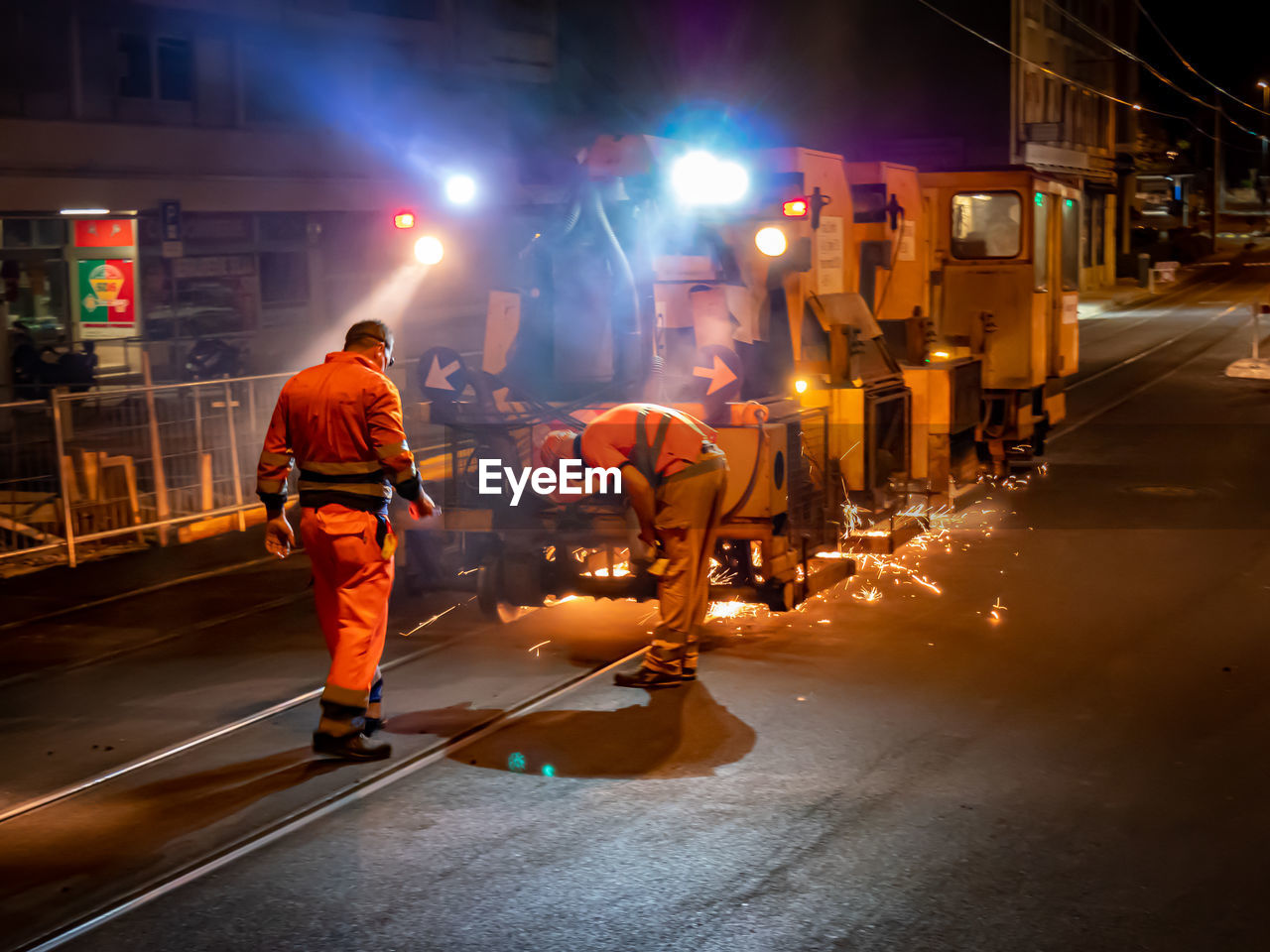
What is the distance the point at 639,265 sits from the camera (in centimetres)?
934

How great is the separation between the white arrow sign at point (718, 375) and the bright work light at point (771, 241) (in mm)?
1126

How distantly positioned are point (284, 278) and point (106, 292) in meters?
9.63

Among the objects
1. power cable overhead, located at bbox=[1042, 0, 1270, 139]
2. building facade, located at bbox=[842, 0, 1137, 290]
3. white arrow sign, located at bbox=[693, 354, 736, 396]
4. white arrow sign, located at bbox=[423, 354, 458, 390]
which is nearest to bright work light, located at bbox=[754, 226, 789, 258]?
white arrow sign, located at bbox=[693, 354, 736, 396]

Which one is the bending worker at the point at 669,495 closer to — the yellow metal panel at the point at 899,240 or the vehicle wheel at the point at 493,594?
the vehicle wheel at the point at 493,594

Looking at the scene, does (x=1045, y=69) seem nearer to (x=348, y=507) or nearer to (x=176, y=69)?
(x=176, y=69)

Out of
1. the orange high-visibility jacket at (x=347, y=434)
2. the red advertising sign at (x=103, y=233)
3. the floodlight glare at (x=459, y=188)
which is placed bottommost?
the orange high-visibility jacket at (x=347, y=434)

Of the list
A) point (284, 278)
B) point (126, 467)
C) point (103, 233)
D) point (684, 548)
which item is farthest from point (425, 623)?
point (284, 278)

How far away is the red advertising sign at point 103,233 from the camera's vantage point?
25594mm

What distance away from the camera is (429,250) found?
9.41 metres

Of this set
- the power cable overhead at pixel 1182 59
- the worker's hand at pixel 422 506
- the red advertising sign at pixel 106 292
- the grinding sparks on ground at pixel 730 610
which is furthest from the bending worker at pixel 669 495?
the power cable overhead at pixel 1182 59

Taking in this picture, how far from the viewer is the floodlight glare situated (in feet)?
29.4

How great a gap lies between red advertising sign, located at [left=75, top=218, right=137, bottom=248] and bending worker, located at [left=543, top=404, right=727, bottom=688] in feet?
68.1

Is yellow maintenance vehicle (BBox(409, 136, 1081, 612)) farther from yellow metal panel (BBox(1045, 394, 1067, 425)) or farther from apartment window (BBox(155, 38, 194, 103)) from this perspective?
apartment window (BBox(155, 38, 194, 103))

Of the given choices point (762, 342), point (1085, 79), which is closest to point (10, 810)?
point (762, 342)
